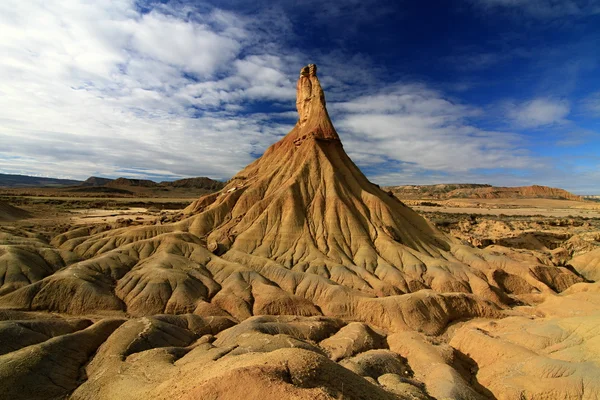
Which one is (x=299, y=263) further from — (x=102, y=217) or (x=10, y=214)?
(x=10, y=214)

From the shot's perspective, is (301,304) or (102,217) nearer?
(301,304)

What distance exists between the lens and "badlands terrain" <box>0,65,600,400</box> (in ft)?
63.5

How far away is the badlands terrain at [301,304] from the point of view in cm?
1934

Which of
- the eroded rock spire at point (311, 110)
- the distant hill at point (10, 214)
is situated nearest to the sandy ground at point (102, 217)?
the distant hill at point (10, 214)

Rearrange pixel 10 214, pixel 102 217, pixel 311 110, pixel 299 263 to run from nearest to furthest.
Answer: pixel 299 263
pixel 311 110
pixel 10 214
pixel 102 217

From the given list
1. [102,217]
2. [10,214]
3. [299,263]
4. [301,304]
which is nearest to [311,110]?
[299,263]

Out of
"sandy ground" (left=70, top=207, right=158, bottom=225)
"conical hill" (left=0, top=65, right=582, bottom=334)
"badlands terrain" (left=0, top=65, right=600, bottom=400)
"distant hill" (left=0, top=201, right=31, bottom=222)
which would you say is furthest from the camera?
"sandy ground" (left=70, top=207, right=158, bottom=225)

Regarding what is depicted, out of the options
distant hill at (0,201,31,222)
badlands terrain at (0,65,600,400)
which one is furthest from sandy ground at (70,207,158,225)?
badlands terrain at (0,65,600,400)

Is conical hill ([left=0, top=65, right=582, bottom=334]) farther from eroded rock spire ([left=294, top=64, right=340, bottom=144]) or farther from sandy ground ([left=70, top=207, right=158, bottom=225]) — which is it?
sandy ground ([left=70, top=207, right=158, bottom=225])

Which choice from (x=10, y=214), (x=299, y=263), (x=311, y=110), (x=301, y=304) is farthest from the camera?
(x=10, y=214)

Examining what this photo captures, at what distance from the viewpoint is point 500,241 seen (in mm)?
66812

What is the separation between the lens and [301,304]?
120 feet

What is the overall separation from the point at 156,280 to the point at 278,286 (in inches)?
537

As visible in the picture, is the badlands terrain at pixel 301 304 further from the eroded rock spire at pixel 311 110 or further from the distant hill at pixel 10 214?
the distant hill at pixel 10 214
